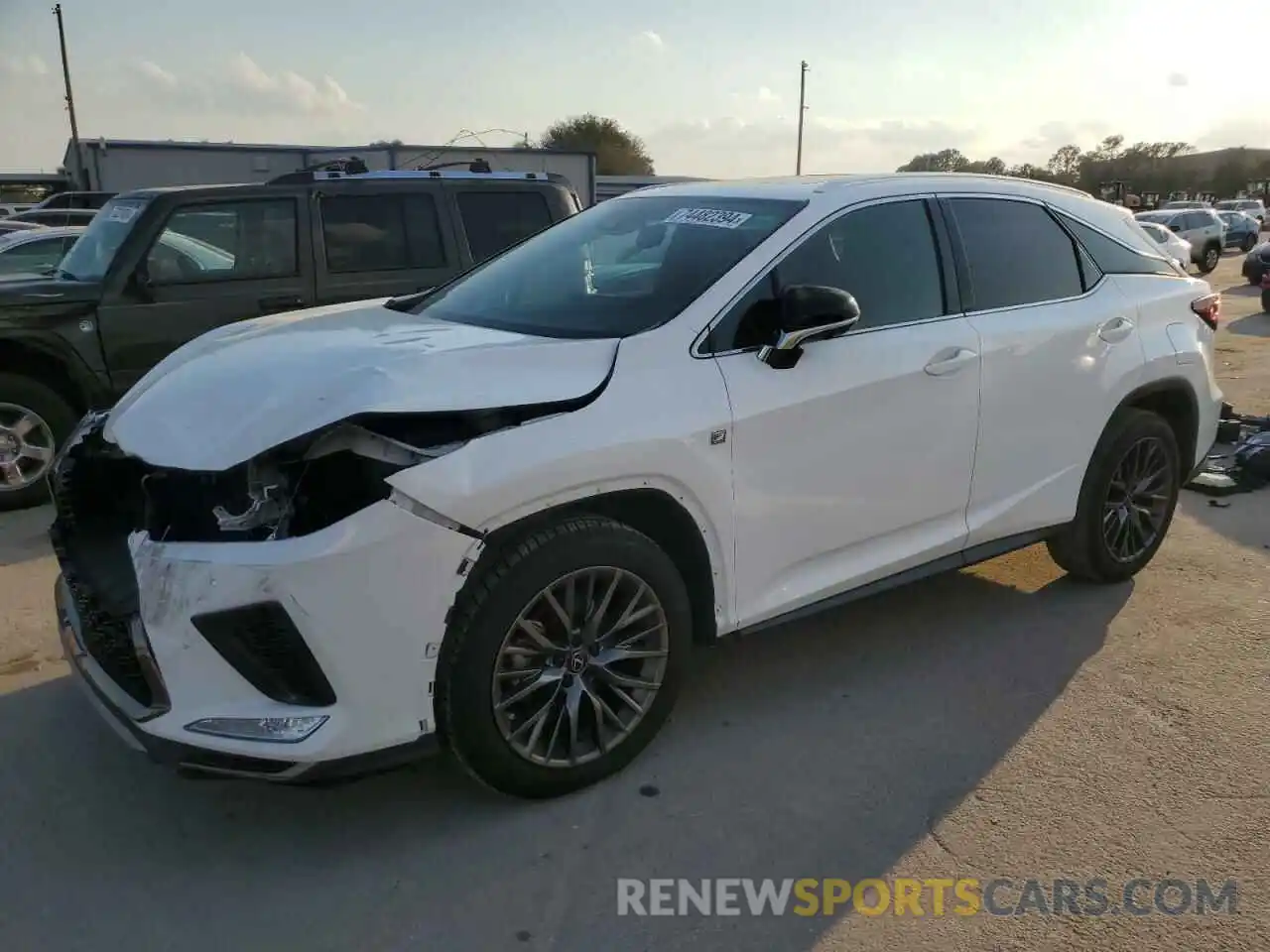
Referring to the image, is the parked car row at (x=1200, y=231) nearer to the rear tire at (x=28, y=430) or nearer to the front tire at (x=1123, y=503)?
the front tire at (x=1123, y=503)

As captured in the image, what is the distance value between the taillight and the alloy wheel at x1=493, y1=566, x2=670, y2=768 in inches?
133

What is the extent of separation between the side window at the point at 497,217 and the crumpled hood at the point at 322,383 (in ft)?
12.8

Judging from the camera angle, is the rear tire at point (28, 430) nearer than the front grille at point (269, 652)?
No

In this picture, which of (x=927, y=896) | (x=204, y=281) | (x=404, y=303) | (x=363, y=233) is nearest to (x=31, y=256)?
(x=204, y=281)

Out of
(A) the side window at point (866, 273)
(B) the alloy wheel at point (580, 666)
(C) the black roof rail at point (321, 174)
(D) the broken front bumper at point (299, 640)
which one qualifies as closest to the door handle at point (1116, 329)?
(A) the side window at point (866, 273)

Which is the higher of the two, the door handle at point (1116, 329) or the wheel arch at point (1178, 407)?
the door handle at point (1116, 329)

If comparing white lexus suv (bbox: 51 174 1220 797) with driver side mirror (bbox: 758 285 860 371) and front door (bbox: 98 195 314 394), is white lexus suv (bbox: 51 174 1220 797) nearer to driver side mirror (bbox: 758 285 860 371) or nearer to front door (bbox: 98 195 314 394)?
driver side mirror (bbox: 758 285 860 371)

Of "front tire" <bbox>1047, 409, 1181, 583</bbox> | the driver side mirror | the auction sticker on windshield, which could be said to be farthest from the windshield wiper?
"front tire" <bbox>1047, 409, 1181, 583</bbox>

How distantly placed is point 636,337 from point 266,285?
423cm

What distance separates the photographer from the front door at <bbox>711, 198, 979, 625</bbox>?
3.38 meters

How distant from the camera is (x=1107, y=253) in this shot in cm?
470

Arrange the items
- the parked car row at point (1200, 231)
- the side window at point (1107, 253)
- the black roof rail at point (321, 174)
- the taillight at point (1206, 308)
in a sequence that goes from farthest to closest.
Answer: the parked car row at point (1200, 231) → the black roof rail at point (321, 174) → the taillight at point (1206, 308) → the side window at point (1107, 253)

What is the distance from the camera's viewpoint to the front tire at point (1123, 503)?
4.63 metres

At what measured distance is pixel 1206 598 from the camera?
4852mm
